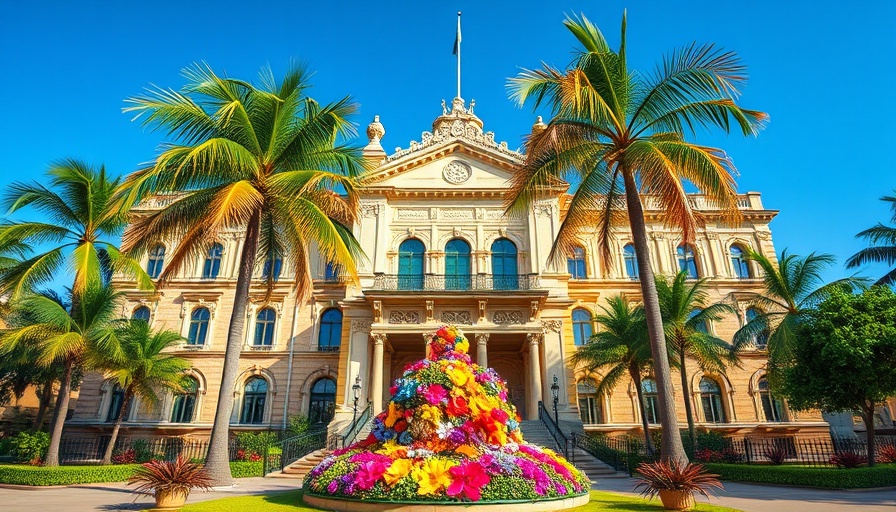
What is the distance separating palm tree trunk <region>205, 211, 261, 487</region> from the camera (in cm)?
1266

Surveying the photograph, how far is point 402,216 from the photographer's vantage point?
27.6 meters

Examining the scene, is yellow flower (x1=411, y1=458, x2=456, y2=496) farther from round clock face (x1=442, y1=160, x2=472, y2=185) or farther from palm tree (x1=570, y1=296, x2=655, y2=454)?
round clock face (x1=442, y1=160, x2=472, y2=185)

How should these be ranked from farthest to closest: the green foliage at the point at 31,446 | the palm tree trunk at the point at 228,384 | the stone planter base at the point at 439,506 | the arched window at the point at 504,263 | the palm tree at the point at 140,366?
1. the arched window at the point at 504,263
2. the palm tree at the point at 140,366
3. the green foliage at the point at 31,446
4. the palm tree trunk at the point at 228,384
5. the stone planter base at the point at 439,506

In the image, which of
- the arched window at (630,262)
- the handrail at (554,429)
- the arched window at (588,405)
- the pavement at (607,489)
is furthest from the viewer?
the arched window at (630,262)

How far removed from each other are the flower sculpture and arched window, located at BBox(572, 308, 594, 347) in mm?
18580

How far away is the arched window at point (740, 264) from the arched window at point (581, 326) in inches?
365

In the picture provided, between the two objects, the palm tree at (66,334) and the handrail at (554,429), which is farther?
the handrail at (554,429)

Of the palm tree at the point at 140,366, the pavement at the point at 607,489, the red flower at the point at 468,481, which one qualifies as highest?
the palm tree at the point at 140,366

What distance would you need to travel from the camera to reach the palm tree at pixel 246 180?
12906 mm

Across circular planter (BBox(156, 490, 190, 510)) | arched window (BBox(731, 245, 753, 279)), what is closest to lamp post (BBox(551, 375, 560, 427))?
circular planter (BBox(156, 490, 190, 510))

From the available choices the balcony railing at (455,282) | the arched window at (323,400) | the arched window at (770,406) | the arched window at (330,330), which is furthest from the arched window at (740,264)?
the arched window at (323,400)

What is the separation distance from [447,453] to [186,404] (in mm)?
22748

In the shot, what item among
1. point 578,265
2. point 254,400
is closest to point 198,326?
point 254,400

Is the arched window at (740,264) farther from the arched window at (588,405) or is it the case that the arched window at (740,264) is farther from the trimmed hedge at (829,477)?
the trimmed hedge at (829,477)
